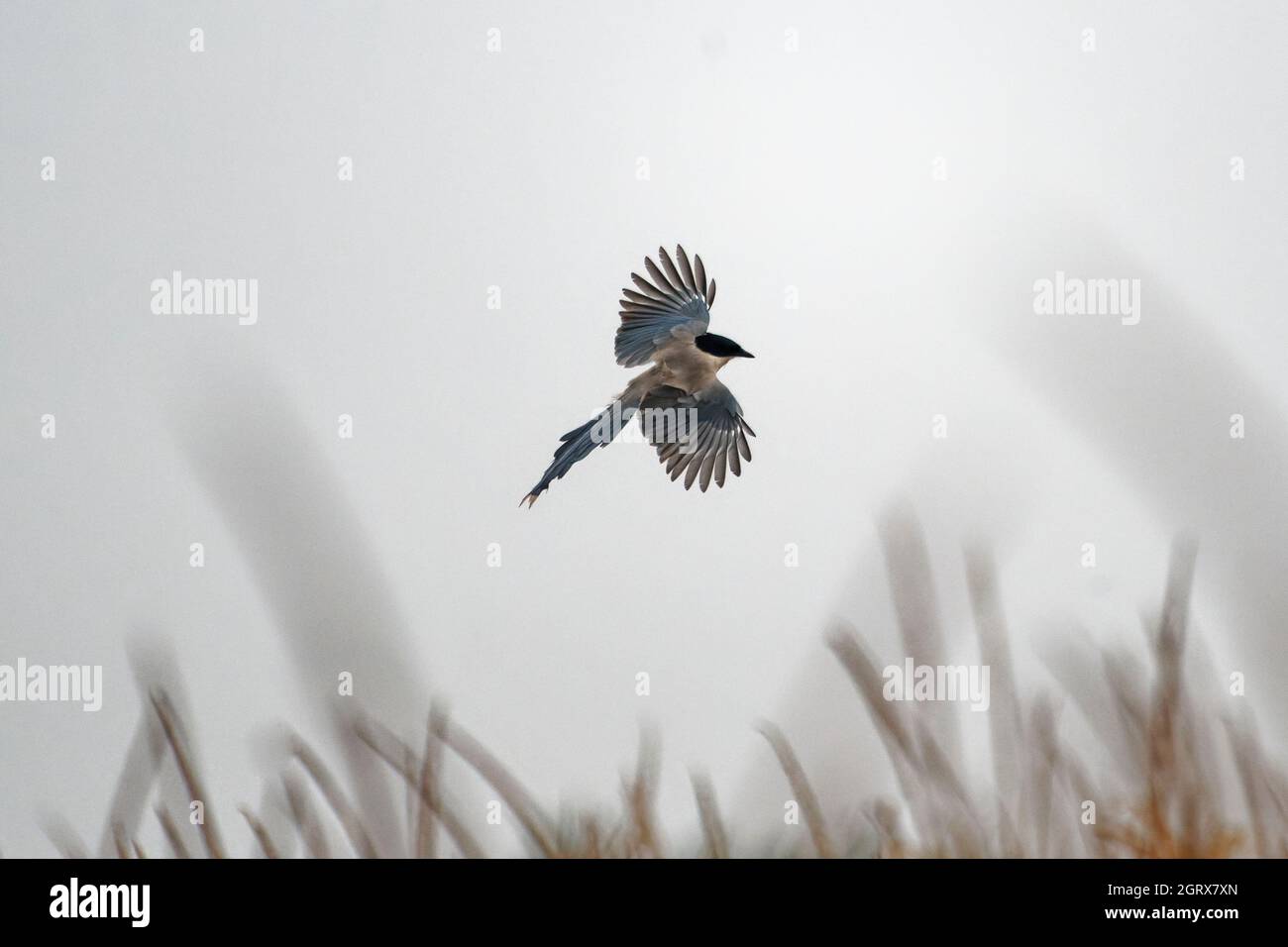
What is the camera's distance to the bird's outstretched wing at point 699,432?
89.2 inches

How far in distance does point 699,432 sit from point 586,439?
30 centimetres

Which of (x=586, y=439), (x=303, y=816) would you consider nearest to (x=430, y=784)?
(x=303, y=816)

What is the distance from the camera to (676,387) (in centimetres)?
224

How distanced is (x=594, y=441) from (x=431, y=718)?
1277 mm

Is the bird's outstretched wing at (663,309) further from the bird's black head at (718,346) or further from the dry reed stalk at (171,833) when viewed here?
the dry reed stalk at (171,833)

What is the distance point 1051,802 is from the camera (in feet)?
2.68

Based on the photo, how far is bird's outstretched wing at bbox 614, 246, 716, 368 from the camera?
216 cm

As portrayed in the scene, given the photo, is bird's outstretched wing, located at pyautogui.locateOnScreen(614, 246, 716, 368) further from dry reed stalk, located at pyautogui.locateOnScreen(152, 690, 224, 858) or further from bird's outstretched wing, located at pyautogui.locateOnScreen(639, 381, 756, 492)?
dry reed stalk, located at pyautogui.locateOnScreen(152, 690, 224, 858)

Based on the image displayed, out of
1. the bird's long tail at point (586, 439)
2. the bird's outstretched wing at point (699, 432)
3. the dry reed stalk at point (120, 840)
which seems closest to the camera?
the dry reed stalk at point (120, 840)

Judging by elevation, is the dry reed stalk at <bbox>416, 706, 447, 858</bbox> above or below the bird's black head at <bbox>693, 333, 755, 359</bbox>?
below

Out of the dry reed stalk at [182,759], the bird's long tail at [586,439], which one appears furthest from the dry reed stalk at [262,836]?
the bird's long tail at [586,439]

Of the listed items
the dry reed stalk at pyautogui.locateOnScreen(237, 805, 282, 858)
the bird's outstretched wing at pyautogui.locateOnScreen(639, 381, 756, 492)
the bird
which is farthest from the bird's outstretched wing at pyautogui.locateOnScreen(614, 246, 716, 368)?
the dry reed stalk at pyautogui.locateOnScreen(237, 805, 282, 858)

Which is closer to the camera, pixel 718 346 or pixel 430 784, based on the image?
pixel 430 784

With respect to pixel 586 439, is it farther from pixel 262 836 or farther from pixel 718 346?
pixel 262 836
